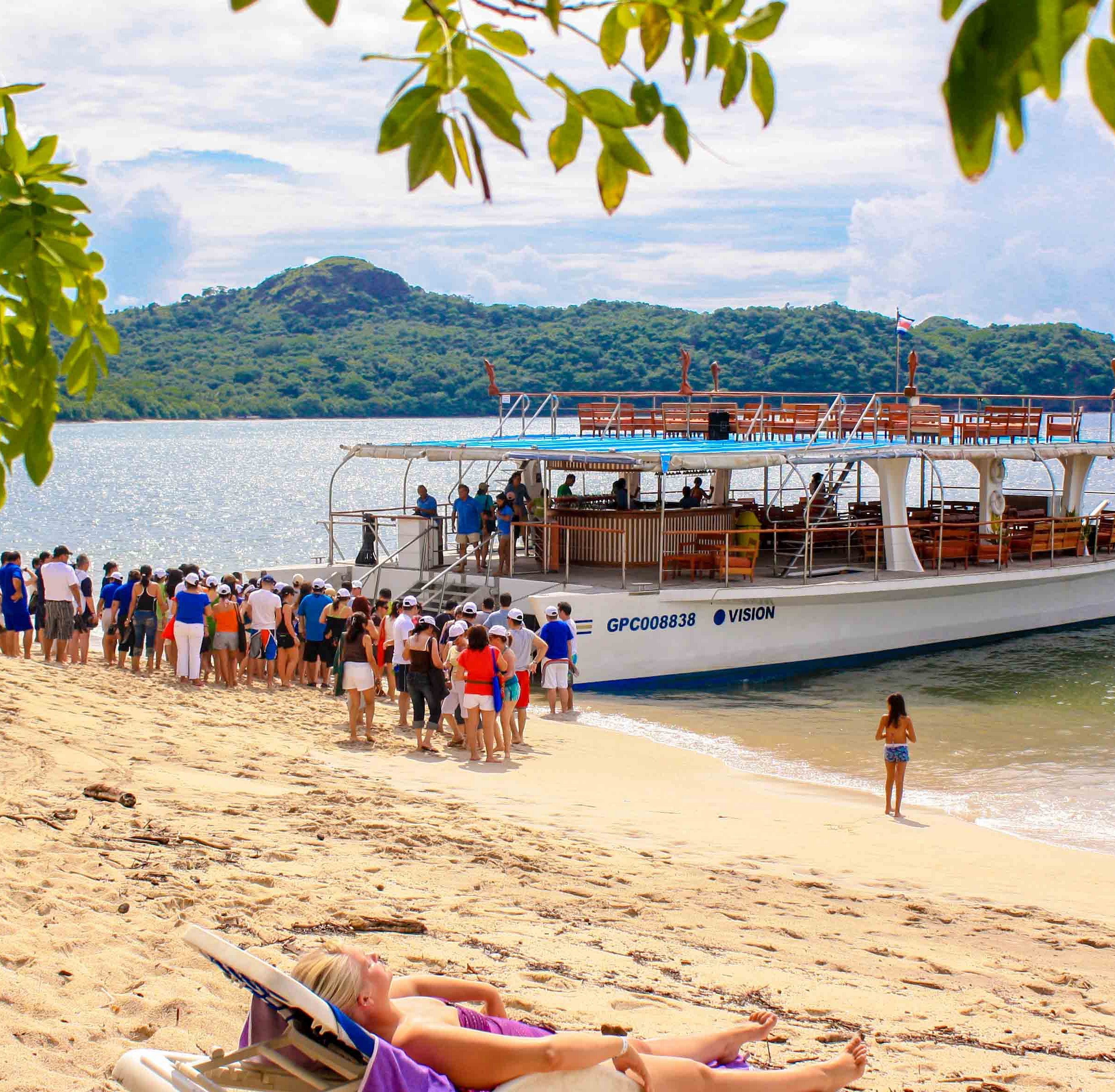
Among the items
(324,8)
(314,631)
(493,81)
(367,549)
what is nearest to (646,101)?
(493,81)

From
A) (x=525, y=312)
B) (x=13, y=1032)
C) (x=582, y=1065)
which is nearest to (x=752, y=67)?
(x=582, y=1065)

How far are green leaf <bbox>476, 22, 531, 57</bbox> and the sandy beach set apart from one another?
3550 mm

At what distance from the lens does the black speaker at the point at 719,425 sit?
945 inches

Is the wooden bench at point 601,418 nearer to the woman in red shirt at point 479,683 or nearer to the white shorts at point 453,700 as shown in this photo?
the white shorts at point 453,700

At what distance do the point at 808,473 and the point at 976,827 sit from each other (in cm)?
4481

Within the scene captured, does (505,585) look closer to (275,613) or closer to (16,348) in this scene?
(275,613)

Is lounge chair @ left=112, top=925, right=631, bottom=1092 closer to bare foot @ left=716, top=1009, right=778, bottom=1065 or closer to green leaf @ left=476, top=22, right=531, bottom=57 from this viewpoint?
bare foot @ left=716, top=1009, right=778, bottom=1065

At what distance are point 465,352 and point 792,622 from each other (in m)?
131

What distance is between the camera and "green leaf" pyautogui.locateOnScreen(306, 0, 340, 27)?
162 cm

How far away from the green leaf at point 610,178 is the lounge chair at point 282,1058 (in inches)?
87.0

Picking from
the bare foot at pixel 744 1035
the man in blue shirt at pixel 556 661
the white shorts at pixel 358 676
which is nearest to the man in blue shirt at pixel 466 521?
A: the man in blue shirt at pixel 556 661

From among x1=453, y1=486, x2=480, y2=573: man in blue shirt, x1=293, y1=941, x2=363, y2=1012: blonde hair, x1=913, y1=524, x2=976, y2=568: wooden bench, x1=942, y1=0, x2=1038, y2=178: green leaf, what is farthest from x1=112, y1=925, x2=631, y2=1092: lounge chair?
x1=913, y1=524, x2=976, y2=568: wooden bench

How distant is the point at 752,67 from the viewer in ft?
6.52

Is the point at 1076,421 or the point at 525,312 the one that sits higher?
the point at 525,312
